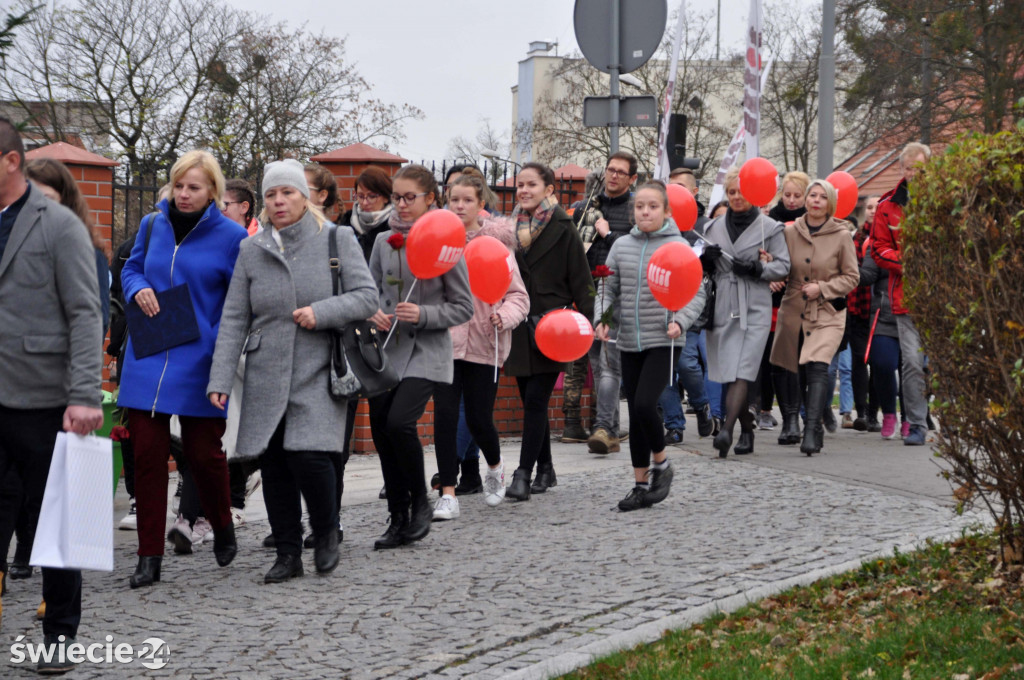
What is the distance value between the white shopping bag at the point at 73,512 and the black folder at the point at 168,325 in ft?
4.61

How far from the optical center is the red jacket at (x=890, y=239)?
1042 centimetres

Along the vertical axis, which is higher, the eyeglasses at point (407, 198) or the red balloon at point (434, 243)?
the eyeglasses at point (407, 198)

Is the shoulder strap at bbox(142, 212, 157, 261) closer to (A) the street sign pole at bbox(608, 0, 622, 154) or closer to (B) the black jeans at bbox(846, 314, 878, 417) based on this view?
(A) the street sign pole at bbox(608, 0, 622, 154)

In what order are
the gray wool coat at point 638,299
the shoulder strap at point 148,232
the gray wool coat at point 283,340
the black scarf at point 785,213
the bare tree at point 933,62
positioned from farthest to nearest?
the bare tree at point 933,62 < the black scarf at point 785,213 < the gray wool coat at point 638,299 < the shoulder strap at point 148,232 < the gray wool coat at point 283,340

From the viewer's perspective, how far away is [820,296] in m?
10.5

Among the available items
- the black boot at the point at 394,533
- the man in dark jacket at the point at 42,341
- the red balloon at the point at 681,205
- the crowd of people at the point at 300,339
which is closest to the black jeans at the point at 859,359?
the crowd of people at the point at 300,339

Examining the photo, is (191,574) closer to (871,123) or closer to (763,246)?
(763,246)

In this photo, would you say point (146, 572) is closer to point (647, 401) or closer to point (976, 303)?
point (647, 401)

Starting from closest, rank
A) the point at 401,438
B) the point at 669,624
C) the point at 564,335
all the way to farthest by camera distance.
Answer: the point at 669,624
the point at 401,438
the point at 564,335

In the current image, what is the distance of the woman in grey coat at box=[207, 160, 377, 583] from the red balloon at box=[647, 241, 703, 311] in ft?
7.31

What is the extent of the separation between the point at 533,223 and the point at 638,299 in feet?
3.57

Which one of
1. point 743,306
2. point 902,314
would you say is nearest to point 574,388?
point 743,306

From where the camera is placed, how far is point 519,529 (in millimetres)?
7348

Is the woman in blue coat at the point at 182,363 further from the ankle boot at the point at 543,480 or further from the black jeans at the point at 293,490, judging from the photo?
the ankle boot at the point at 543,480
